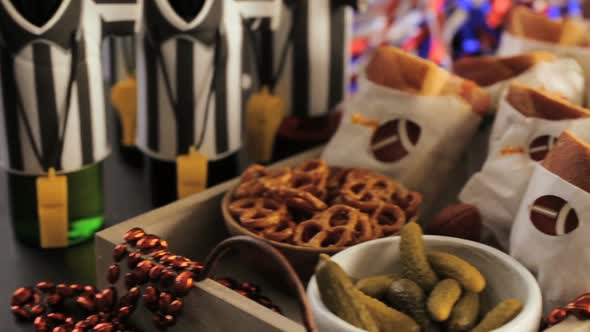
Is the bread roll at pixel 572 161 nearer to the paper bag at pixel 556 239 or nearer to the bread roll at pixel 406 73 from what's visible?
the paper bag at pixel 556 239

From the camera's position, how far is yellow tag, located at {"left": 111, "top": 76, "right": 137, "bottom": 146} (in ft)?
3.04

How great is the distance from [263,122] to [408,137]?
194mm

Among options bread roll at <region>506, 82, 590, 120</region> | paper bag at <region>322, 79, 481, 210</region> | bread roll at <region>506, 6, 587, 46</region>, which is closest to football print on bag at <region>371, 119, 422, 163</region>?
paper bag at <region>322, 79, 481, 210</region>

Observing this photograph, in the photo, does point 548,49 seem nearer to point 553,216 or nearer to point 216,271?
point 553,216

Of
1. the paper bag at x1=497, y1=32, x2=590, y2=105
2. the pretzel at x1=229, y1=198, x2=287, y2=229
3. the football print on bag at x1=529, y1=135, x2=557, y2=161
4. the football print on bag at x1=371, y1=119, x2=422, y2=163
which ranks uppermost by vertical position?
the paper bag at x1=497, y1=32, x2=590, y2=105

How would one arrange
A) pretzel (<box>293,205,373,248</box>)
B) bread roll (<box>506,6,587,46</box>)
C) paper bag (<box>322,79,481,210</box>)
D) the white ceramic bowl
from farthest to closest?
bread roll (<box>506,6,587,46</box>) < paper bag (<box>322,79,481,210</box>) < pretzel (<box>293,205,373,248</box>) < the white ceramic bowl

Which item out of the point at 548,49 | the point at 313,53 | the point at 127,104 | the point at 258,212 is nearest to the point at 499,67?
the point at 548,49

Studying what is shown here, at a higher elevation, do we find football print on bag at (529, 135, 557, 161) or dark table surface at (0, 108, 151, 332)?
football print on bag at (529, 135, 557, 161)

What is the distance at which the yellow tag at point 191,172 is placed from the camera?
78 cm

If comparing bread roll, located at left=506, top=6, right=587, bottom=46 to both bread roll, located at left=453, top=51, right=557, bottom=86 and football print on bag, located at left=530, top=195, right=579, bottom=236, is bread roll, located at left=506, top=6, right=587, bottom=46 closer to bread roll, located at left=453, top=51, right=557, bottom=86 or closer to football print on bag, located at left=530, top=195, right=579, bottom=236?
bread roll, located at left=453, top=51, right=557, bottom=86

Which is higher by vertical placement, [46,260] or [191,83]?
[191,83]

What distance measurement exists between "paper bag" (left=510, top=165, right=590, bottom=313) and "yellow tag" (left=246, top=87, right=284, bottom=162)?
356 millimetres

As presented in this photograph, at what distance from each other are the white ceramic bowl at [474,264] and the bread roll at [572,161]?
75 millimetres

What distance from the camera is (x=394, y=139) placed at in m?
0.78
